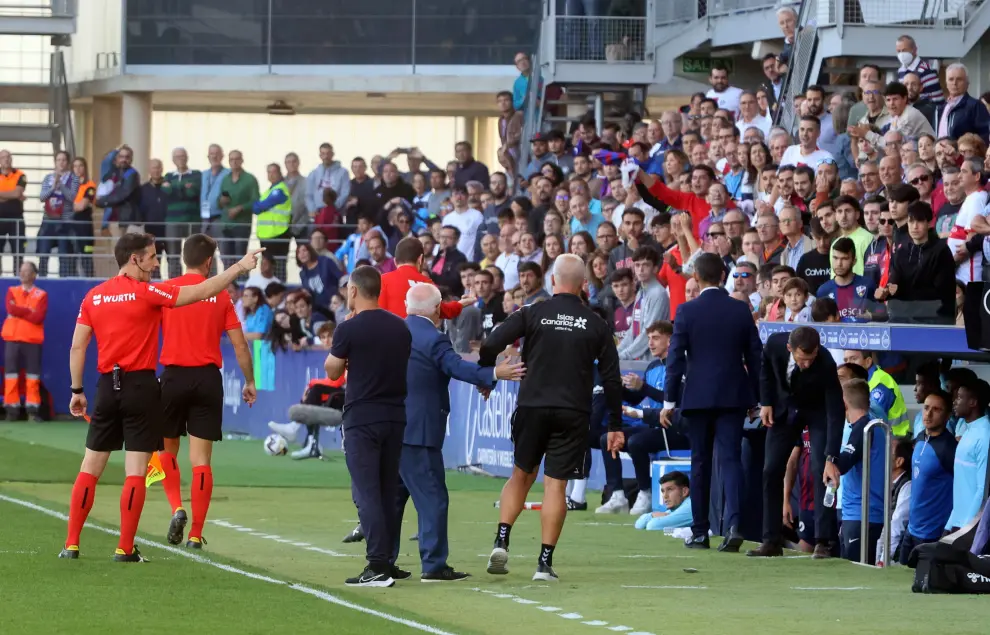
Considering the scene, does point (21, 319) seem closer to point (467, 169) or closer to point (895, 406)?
point (467, 169)

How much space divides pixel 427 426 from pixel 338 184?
57.3 feet

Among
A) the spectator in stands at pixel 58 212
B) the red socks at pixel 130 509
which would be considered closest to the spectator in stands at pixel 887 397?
the red socks at pixel 130 509

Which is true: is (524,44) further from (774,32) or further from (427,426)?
(427,426)

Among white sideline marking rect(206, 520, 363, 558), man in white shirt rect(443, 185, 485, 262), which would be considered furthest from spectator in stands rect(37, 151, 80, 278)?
white sideline marking rect(206, 520, 363, 558)

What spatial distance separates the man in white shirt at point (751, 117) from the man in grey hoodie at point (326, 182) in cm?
805

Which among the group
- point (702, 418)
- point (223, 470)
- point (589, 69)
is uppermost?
point (589, 69)

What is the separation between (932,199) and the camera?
16234 mm

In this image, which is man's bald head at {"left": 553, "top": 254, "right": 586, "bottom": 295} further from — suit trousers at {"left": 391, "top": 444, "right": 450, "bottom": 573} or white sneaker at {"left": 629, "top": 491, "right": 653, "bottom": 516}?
white sneaker at {"left": 629, "top": 491, "right": 653, "bottom": 516}

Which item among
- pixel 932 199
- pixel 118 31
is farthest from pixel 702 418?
pixel 118 31

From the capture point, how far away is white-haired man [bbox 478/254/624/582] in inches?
445

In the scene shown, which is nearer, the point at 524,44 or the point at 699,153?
the point at 699,153

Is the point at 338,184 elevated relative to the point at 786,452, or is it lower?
elevated

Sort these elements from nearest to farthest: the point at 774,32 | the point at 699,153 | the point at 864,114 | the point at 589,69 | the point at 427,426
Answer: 1. the point at 427,426
2. the point at 864,114
3. the point at 699,153
4. the point at 774,32
5. the point at 589,69

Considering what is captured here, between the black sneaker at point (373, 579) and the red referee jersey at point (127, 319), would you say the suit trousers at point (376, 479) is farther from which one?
the red referee jersey at point (127, 319)
